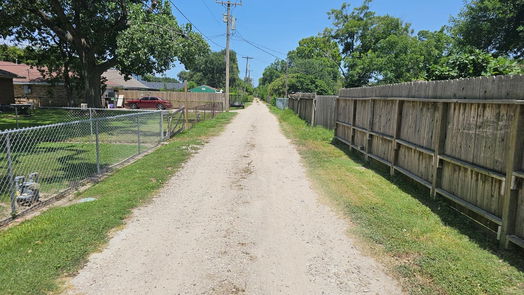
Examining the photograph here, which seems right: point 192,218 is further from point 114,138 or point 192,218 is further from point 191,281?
point 114,138

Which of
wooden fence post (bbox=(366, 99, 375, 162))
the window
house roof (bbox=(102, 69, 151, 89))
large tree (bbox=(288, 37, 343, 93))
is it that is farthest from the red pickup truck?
wooden fence post (bbox=(366, 99, 375, 162))

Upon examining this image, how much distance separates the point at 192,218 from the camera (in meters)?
5.58

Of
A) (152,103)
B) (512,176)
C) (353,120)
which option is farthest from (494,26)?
(152,103)

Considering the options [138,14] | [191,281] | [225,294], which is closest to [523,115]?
[225,294]

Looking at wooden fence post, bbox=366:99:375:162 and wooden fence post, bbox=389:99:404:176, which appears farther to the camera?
wooden fence post, bbox=366:99:375:162

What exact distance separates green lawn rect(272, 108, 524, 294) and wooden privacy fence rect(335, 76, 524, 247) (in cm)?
29

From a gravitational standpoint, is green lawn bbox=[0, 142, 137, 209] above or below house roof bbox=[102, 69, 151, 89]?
below

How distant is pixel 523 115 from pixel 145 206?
18.4 ft

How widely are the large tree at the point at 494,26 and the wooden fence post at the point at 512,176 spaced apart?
26733 mm

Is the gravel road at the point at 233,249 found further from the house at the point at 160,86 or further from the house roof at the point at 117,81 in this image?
the house at the point at 160,86

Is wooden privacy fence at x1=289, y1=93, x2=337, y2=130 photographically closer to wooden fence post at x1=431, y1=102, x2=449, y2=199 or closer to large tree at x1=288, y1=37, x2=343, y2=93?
wooden fence post at x1=431, y1=102, x2=449, y2=199

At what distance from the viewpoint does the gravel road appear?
11.9ft

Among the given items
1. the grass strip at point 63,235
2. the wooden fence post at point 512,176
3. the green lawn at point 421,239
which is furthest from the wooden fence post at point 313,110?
the wooden fence post at point 512,176

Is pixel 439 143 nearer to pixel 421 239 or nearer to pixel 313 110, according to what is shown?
pixel 421 239
